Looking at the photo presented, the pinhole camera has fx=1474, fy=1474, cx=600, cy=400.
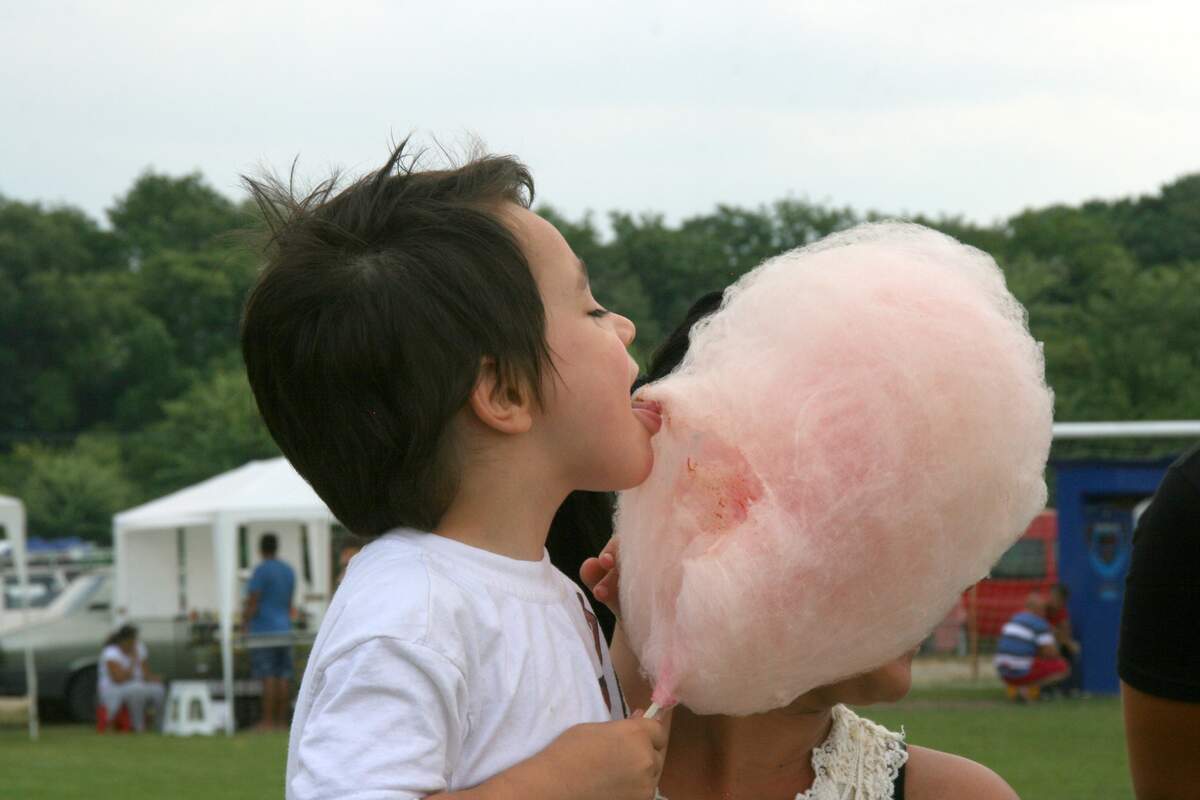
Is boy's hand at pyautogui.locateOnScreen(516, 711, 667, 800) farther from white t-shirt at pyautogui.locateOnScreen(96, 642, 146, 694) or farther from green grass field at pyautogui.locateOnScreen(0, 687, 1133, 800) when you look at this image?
white t-shirt at pyautogui.locateOnScreen(96, 642, 146, 694)

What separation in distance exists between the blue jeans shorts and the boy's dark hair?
466 inches

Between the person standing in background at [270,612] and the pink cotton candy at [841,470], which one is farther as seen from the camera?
the person standing in background at [270,612]

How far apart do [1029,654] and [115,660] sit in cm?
847

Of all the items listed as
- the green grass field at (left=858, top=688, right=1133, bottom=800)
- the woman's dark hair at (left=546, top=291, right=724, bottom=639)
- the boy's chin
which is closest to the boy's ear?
the boy's chin

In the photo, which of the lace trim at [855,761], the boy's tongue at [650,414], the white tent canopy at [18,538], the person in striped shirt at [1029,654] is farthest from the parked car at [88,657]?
the boy's tongue at [650,414]

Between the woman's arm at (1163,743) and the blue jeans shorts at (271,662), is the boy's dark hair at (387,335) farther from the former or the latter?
the blue jeans shorts at (271,662)

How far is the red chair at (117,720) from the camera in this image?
13.8 m

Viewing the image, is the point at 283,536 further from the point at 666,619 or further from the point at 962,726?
the point at 666,619

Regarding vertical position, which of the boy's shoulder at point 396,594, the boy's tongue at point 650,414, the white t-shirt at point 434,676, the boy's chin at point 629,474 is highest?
the boy's tongue at point 650,414

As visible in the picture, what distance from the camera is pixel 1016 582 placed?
17891mm

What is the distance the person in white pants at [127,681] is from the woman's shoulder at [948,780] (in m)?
12.7

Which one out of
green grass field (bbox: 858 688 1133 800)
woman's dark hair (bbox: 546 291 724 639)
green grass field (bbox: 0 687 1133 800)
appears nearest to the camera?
woman's dark hair (bbox: 546 291 724 639)

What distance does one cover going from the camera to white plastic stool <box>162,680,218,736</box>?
13484mm

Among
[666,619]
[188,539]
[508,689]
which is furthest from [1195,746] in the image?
[188,539]
